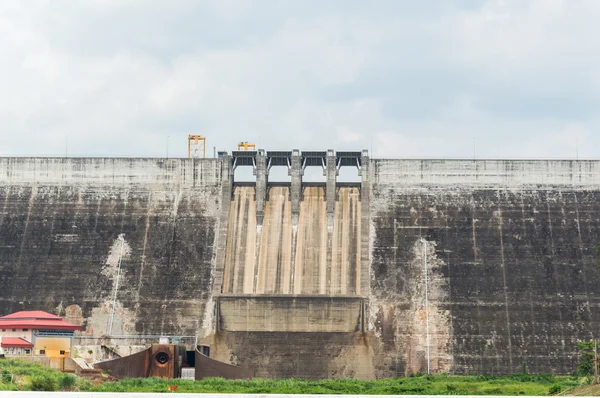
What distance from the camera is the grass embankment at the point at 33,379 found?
42.2 meters

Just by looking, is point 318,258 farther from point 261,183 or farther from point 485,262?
point 485,262

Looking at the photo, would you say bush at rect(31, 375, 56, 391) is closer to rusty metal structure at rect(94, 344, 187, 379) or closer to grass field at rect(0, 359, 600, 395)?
grass field at rect(0, 359, 600, 395)

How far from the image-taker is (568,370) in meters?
62.0

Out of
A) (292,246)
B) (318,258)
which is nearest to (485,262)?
(318,258)

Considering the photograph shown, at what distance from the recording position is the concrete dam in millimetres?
64250

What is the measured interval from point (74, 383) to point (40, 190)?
30.6 metres

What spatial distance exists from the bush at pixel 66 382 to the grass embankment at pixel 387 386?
189cm

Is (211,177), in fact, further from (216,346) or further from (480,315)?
(480,315)

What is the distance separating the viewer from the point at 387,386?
55.9 m

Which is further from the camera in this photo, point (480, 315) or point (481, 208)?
point (481, 208)

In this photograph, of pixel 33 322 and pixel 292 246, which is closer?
pixel 33 322

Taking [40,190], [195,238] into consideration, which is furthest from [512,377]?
[40,190]

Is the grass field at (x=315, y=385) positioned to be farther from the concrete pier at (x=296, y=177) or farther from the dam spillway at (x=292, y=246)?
the concrete pier at (x=296, y=177)

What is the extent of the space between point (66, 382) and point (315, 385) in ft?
51.5
